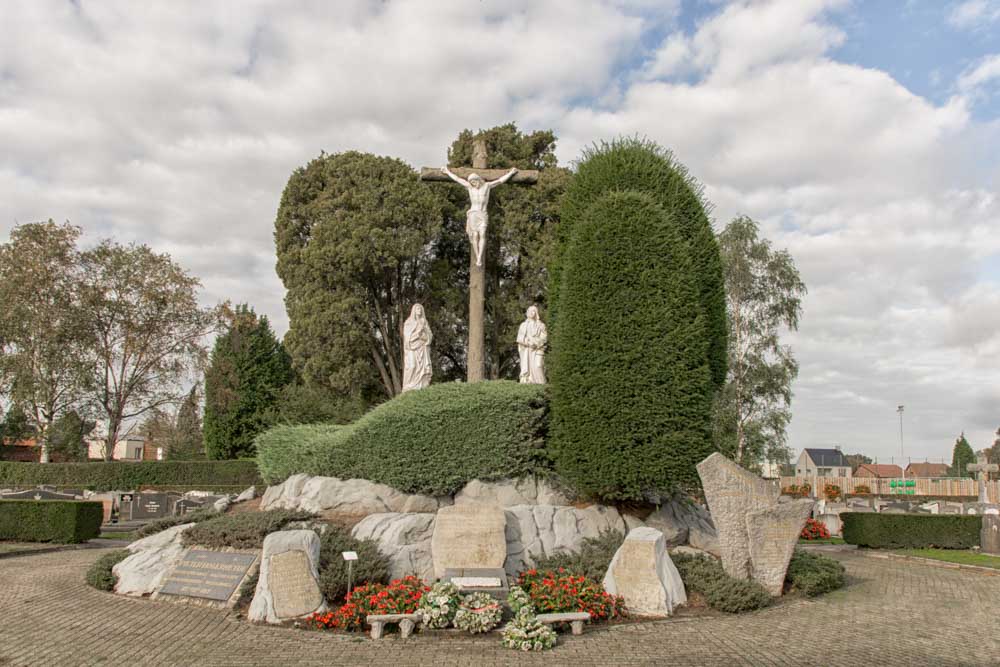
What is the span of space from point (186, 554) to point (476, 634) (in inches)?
212

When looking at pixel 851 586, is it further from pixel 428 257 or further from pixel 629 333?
pixel 428 257

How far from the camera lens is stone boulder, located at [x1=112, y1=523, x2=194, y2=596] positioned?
11.4 metres

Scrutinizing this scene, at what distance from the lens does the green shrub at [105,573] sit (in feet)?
38.1

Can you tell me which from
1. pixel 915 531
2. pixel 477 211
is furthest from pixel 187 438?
pixel 915 531

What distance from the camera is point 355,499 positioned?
1354cm

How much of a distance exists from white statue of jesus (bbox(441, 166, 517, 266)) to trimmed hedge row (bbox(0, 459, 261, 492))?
1660cm

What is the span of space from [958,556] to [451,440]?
12802 millimetres

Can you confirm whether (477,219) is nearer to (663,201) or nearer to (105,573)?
(663,201)

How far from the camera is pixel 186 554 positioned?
1159 cm

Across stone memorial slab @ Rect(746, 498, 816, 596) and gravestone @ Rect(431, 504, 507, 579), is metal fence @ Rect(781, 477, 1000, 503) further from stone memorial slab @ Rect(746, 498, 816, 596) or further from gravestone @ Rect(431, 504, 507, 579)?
gravestone @ Rect(431, 504, 507, 579)

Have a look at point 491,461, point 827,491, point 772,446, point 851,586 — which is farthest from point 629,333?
point 827,491

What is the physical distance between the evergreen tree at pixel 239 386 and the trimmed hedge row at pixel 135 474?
4.15m

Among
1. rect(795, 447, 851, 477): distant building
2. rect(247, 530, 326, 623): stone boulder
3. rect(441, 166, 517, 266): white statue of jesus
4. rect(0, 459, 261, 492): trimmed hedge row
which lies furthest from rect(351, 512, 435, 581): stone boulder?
rect(795, 447, 851, 477): distant building

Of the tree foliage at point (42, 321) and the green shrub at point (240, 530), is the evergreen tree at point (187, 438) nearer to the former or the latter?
the tree foliage at point (42, 321)
